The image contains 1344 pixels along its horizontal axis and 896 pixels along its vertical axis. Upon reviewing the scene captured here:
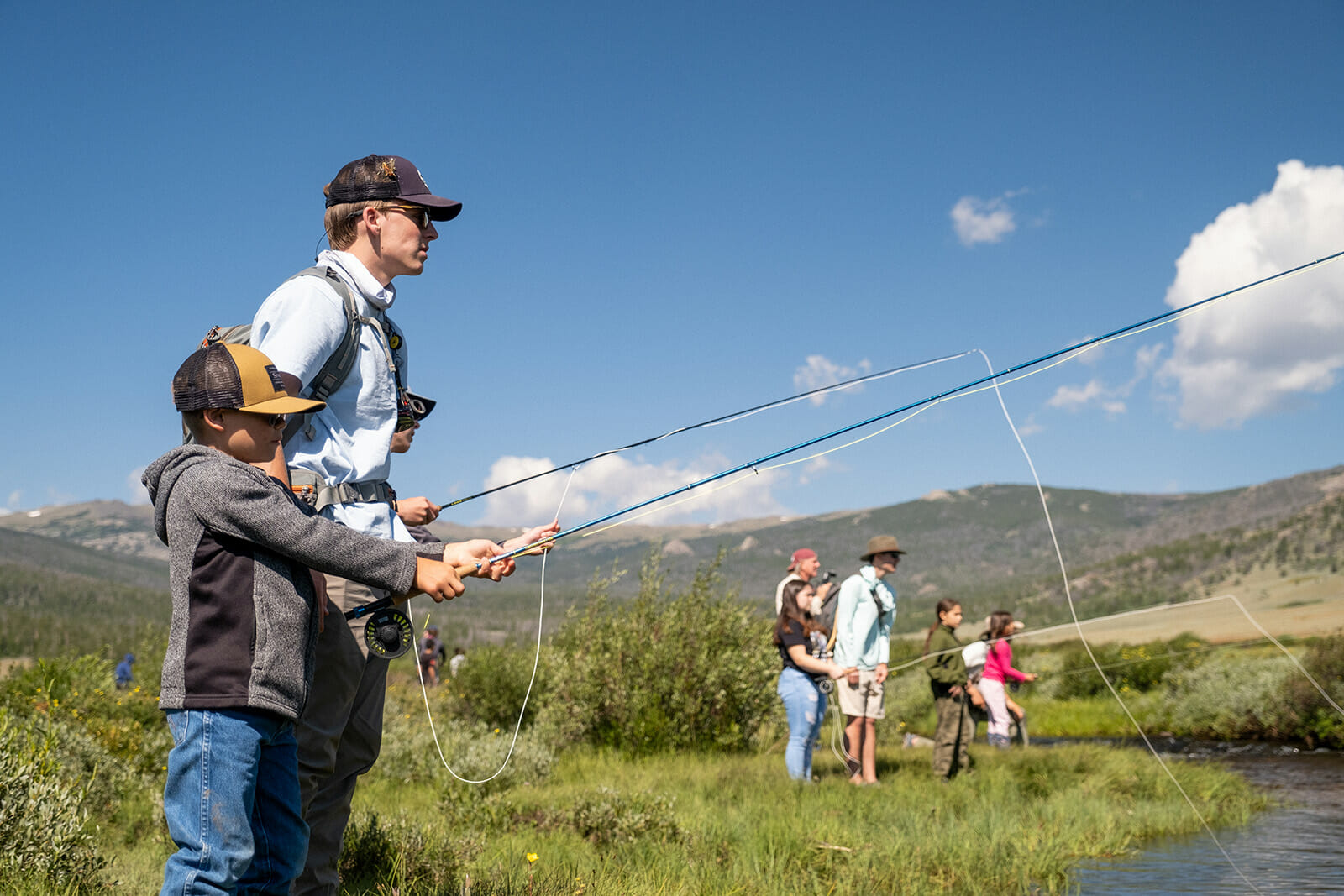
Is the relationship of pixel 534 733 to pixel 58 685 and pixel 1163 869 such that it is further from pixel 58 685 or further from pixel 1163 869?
pixel 1163 869

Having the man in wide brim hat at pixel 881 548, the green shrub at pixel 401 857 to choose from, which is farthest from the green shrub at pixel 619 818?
the man in wide brim hat at pixel 881 548

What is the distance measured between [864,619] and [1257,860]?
302 cm

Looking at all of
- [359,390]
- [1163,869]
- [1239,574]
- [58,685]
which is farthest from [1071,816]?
[1239,574]

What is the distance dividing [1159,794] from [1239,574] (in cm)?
8441

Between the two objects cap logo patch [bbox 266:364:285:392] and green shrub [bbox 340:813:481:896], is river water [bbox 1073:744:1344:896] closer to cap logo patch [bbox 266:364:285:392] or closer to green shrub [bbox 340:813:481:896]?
green shrub [bbox 340:813:481:896]

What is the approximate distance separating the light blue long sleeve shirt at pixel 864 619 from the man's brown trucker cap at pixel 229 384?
6347mm

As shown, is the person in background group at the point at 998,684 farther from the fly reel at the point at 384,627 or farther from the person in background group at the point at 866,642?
the fly reel at the point at 384,627

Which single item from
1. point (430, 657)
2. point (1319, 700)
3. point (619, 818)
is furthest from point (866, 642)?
point (430, 657)

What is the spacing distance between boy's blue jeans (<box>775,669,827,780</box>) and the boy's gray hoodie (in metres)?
6.30

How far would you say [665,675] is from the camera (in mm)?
10984

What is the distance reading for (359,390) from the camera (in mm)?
2781

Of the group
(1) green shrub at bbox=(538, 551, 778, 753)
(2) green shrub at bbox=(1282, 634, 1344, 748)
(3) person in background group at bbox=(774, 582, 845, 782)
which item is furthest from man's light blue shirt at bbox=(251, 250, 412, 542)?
(2) green shrub at bbox=(1282, 634, 1344, 748)

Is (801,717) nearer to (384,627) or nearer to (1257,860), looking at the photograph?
(1257,860)

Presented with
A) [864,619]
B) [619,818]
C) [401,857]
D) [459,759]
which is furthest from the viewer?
[459,759]
